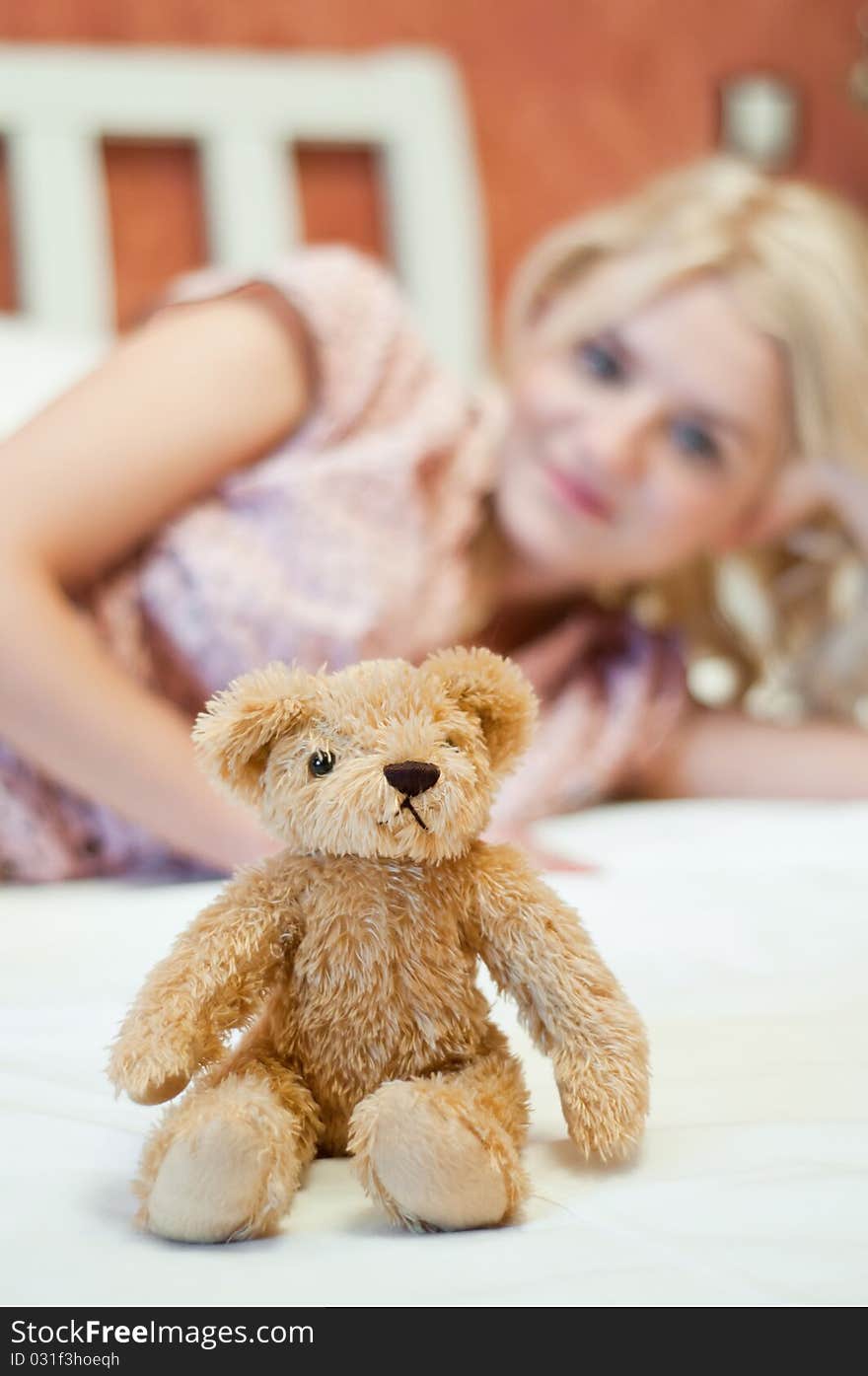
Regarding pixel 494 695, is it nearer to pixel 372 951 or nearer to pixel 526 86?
pixel 372 951

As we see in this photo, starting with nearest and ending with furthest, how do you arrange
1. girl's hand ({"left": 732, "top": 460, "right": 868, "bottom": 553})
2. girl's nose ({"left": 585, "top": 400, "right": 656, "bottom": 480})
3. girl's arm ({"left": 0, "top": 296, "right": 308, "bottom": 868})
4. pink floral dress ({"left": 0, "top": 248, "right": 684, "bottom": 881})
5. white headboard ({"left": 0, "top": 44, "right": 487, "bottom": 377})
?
girl's arm ({"left": 0, "top": 296, "right": 308, "bottom": 868}) < pink floral dress ({"left": 0, "top": 248, "right": 684, "bottom": 881}) < girl's nose ({"left": 585, "top": 400, "right": 656, "bottom": 480}) < girl's hand ({"left": 732, "top": 460, "right": 868, "bottom": 553}) < white headboard ({"left": 0, "top": 44, "right": 487, "bottom": 377})

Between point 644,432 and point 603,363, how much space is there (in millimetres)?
94

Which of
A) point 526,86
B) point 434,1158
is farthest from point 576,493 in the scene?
point 526,86

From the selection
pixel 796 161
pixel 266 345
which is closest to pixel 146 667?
pixel 266 345

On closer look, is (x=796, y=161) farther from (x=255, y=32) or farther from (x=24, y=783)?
(x=24, y=783)

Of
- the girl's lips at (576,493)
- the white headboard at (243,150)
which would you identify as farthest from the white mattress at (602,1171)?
the white headboard at (243,150)

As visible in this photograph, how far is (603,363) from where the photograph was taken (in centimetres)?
117

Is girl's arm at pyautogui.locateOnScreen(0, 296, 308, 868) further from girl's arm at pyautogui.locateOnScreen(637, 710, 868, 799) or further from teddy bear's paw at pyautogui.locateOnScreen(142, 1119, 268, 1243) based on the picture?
girl's arm at pyautogui.locateOnScreen(637, 710, 868, 799)

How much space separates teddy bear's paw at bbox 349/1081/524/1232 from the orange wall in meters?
1.61

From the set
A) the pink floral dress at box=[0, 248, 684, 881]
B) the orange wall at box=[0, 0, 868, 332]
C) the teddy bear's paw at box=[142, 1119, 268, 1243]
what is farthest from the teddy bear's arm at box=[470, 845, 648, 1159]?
the orange wall at box=[0, 0, 868, 332]

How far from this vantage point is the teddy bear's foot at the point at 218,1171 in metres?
0.37

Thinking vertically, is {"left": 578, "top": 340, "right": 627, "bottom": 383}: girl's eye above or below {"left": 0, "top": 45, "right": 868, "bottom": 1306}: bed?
above

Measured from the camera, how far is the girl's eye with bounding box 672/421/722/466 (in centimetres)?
115

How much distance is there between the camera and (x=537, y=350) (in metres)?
1.25
